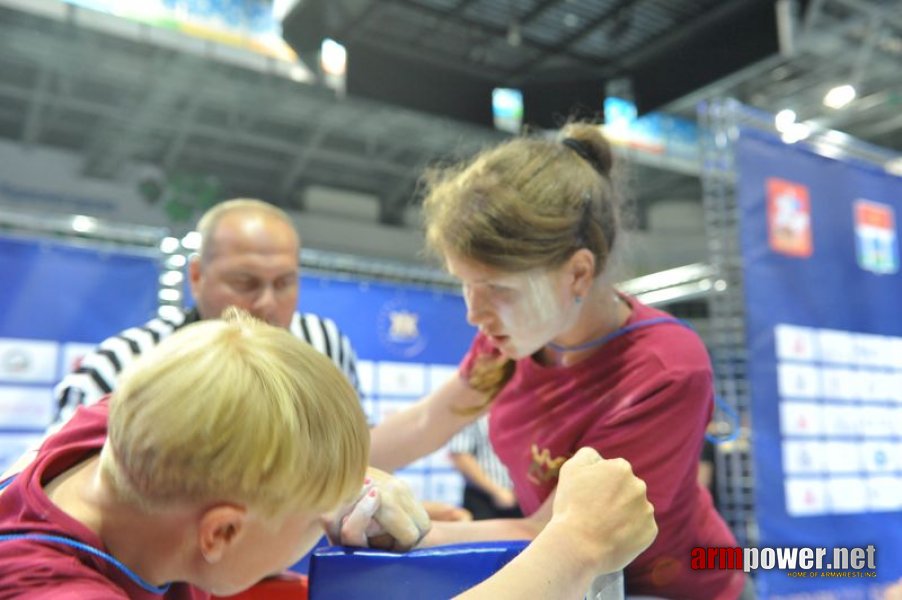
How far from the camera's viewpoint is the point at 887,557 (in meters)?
2.54

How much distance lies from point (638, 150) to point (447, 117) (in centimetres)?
450

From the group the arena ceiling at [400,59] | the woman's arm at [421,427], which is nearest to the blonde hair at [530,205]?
the woman's arm at [421,427]

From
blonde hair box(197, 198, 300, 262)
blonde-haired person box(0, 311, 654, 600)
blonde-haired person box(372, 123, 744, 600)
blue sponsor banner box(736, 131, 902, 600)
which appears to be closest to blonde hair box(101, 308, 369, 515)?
blonde-haired person box(0, 311, 654, 600)

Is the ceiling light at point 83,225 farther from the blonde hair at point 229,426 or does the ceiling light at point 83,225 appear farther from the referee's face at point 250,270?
the blonde hair at point 229,426

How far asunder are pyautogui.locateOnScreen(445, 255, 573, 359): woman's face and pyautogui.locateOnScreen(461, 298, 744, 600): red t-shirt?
0.28 feet

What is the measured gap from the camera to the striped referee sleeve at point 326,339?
2.04 metres

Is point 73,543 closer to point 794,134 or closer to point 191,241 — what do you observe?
point 191,241

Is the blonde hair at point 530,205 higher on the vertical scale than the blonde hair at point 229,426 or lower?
higher

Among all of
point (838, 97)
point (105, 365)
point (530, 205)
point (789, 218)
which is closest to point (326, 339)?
point (105, 365)

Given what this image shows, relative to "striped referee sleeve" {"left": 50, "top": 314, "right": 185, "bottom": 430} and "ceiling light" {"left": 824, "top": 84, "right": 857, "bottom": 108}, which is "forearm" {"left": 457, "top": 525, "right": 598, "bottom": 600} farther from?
"ceiling light" {"left": 824, "top": 84, "right": 857, "bottom": 108}

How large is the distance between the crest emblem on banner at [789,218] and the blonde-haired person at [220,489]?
2.09m

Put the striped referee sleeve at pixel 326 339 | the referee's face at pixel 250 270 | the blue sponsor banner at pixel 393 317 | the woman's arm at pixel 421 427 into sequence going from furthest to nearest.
→ the blue sponsor banner at pixel 393 317 → the striped referee sleeve at pixel 326 339 → the referee's face at pixel 250 270 → the woman's arm at pixel 421 427

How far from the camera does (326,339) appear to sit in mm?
2070

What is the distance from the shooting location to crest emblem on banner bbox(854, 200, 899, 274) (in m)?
2.76
